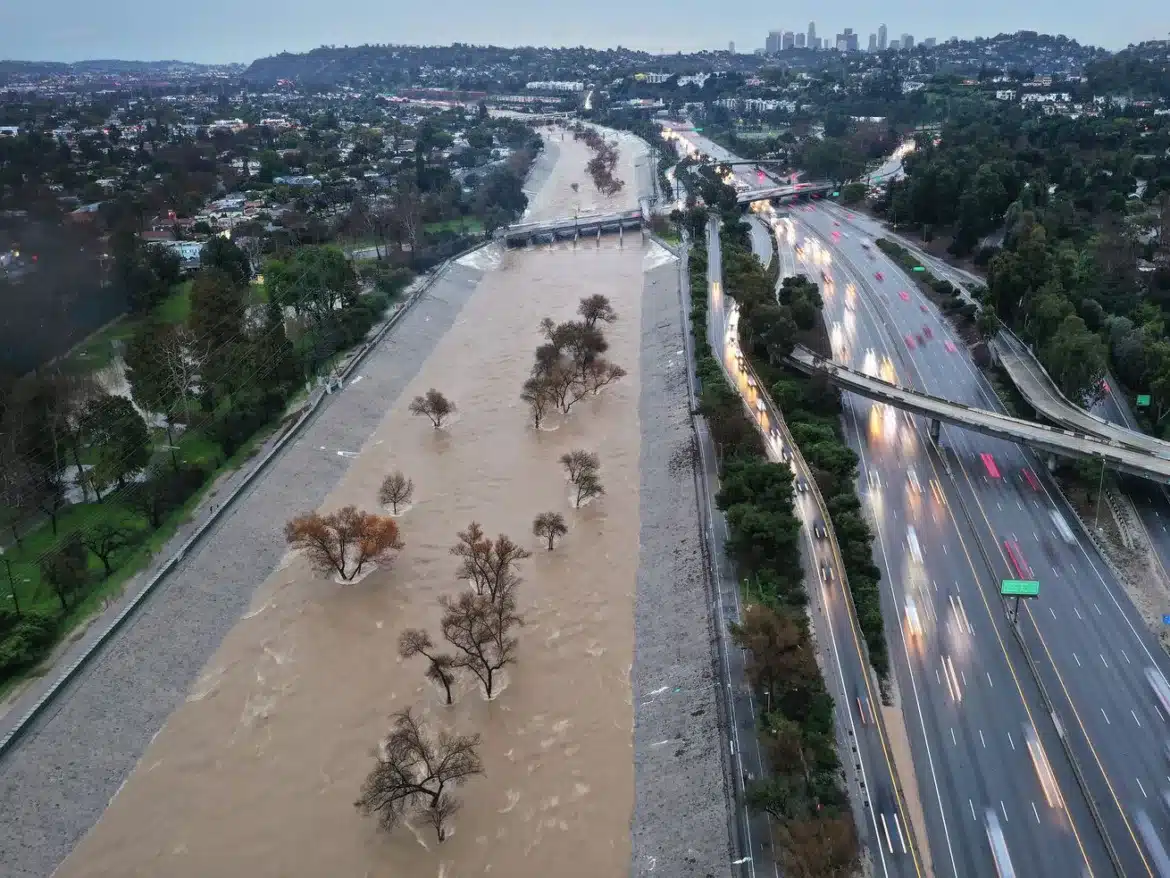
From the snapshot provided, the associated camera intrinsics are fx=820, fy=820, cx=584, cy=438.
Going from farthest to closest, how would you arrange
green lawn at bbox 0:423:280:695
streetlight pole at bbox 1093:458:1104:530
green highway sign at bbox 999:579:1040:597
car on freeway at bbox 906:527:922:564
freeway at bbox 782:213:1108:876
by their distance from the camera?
streetlight pole at bbox 1093:458:1104:530, car on freeway at bbox 906:527:922:564, green lawn at bbox 0:423:280:695, green highway sign at bbox 999:579:1040:597, freeway at bbox 782:213:1108:876

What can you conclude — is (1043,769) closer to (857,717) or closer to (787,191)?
(857,717)

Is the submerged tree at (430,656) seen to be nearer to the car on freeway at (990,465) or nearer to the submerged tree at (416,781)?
the submerged tree at (416,781)

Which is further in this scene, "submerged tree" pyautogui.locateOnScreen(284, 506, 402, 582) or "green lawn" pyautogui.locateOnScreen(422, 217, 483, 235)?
"green lawn" pyautogui.locateOnScreen(422, 217, 483, 235)

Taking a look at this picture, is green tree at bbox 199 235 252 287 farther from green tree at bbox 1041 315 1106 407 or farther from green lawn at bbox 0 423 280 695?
green tree at bbox 1041 315 1106 407

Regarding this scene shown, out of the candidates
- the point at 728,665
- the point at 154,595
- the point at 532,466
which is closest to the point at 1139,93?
the point at 532,466

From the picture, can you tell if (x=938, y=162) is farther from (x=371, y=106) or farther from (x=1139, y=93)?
(x=371, y=106)

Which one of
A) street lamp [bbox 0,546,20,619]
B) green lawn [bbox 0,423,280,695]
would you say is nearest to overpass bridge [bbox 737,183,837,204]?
green lawn [bbox 0,423,280,695]
